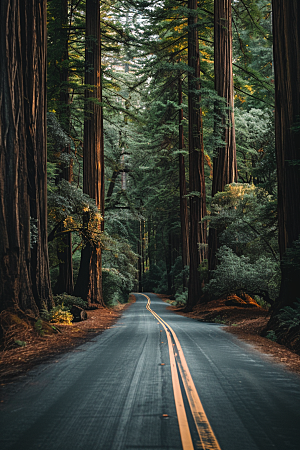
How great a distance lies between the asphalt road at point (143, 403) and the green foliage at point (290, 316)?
1.76 m

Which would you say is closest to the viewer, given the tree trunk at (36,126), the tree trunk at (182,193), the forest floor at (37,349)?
the forest floor at (37,349)

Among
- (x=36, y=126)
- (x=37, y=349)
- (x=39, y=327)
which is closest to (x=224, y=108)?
(x=36, y=126)

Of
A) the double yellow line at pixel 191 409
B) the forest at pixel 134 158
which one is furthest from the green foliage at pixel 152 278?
the double yellow line at pixel 191 409

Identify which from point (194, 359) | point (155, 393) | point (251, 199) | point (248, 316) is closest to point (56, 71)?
point (251, 199)

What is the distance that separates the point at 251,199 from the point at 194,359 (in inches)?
351

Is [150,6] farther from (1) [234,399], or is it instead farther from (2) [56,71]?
(1) [234,399]

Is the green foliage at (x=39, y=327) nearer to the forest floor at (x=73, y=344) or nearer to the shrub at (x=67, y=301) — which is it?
the forest floor at (x=73, y=344)

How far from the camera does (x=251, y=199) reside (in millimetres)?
14727

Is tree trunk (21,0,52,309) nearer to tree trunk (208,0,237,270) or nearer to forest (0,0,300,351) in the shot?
forest (0,0,300,351)

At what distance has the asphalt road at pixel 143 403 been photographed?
3.58m

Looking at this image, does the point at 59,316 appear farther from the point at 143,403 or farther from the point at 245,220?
the point at 143,403

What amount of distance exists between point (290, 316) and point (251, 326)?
2906mm

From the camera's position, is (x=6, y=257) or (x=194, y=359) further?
(x=6, y=257)

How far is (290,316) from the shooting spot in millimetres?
9203
